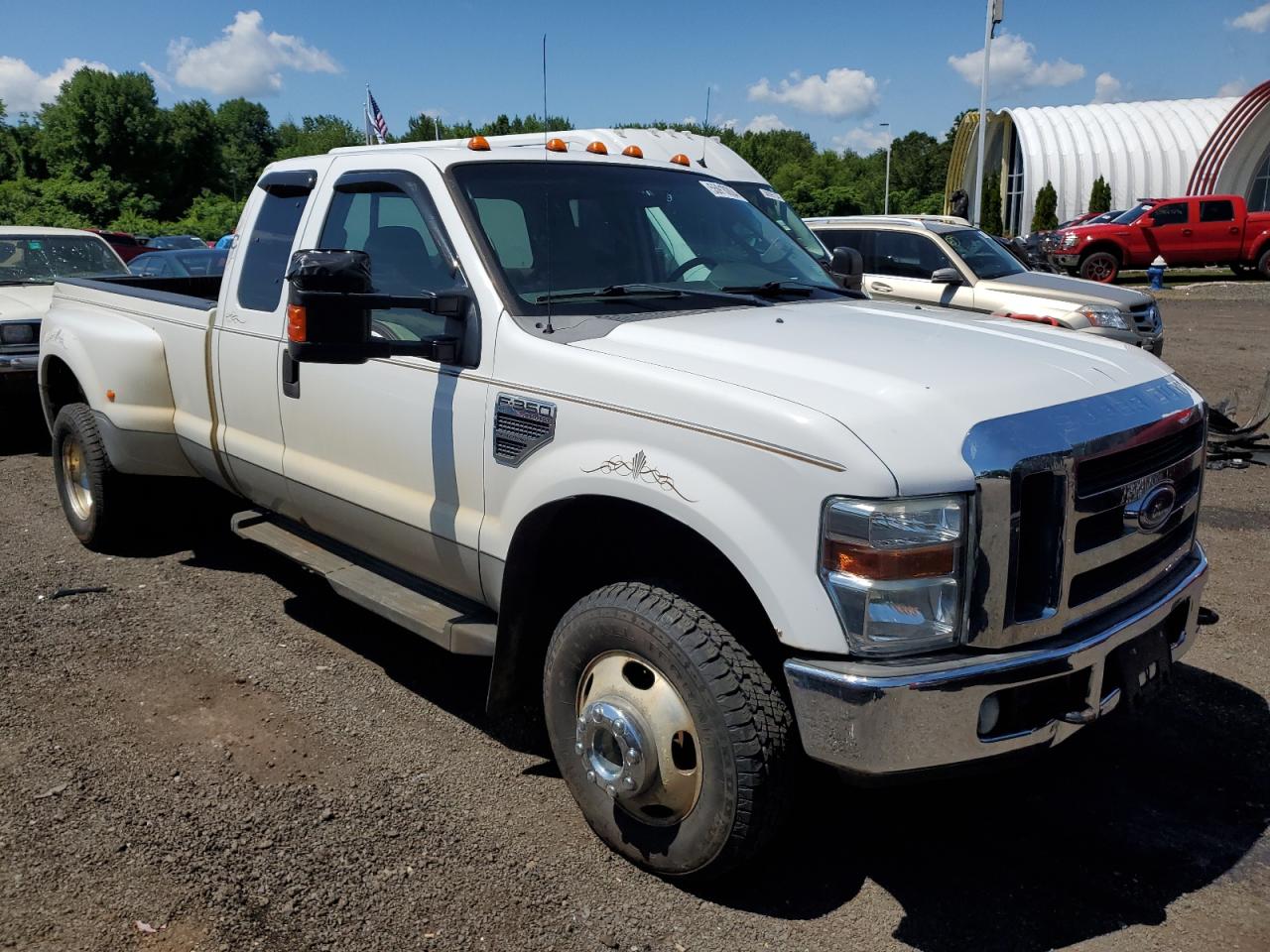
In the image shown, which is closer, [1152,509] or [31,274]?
[1152,509]

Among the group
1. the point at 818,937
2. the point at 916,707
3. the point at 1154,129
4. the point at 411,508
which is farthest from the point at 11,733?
the point at 1154,129

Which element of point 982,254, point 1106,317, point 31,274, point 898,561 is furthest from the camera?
point 982,254

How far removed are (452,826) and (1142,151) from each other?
46207 millimetres

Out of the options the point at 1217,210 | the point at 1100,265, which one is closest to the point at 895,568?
the point at 1100,265

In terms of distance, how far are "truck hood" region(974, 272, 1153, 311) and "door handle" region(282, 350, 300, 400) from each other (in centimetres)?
891

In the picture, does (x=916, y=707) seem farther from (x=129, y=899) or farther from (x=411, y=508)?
(x=129, y=899)

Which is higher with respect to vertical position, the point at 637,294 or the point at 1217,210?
the point at 1217,210

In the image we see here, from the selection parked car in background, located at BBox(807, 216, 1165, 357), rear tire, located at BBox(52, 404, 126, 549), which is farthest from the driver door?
parked car in background, located at BBox(807, 216, 1165, 357)

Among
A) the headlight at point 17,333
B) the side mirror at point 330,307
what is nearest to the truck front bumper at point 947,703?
the side mirror at point 330,307

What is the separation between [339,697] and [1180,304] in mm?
22398

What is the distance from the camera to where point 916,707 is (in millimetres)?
2494

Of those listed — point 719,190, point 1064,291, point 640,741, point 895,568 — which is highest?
point 719,190

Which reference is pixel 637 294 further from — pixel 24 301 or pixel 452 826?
pixel 24 301

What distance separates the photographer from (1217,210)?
26.2 meters
